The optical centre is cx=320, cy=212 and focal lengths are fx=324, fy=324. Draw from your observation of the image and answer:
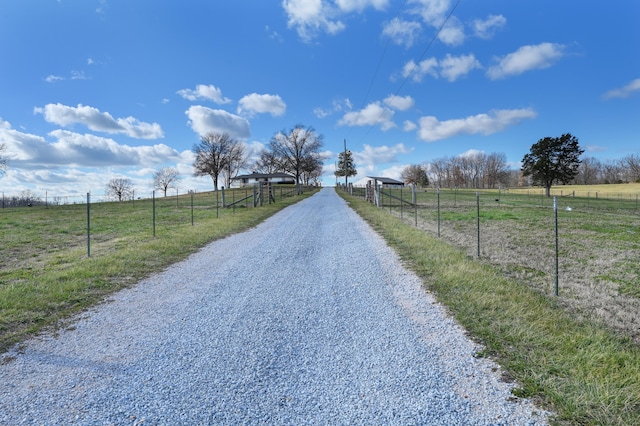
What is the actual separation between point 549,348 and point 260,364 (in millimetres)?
2639

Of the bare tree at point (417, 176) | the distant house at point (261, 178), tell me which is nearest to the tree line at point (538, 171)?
the bare tree at point (417, 176)

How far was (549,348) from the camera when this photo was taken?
299cm

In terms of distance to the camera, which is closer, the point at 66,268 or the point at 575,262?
the point at 66,268

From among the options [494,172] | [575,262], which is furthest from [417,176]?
[575,262]

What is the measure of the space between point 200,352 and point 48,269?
529cm

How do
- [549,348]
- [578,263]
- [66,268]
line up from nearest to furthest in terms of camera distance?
[549,348]
[66,268]
[578,263]

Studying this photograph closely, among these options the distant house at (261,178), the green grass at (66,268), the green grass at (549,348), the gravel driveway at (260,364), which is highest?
the distant house at (261,178)

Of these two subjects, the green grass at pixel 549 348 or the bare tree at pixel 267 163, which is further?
the bare tree at pixel 267 163

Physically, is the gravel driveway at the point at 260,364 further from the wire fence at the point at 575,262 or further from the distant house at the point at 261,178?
the distant house at the point at 261,178

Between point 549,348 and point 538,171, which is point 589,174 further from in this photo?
point 549,348

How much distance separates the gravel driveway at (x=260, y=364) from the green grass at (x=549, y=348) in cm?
20

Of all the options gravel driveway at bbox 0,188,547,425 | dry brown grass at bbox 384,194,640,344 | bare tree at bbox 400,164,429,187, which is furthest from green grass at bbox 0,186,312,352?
bare tree at bbox 400,164,429,187

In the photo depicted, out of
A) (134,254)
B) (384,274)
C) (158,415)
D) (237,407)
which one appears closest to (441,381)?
(237,407)

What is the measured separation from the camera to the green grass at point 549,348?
2199 millimetres
